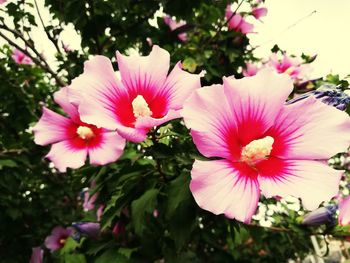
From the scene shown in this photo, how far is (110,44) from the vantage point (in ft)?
7.05

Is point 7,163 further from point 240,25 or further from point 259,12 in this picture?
point 259,12

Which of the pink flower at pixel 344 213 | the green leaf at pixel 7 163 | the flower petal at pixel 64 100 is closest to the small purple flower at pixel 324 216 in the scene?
the pink flower at pixel 344 213

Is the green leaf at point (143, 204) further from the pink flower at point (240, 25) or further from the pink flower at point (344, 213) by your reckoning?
the pink flower at point (240, 25)

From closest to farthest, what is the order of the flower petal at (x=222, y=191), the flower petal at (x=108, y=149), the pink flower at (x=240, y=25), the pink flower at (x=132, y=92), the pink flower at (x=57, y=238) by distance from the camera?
the flower petal at (x=222, y=191) → the pink flower at (x=132, y=92) → the flower petal at (x=108, y=149) → the pink flower at (x=240, y=25) → the pink flower at (x=57, y=238)

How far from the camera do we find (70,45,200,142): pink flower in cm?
72

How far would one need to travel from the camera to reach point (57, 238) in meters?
2.68

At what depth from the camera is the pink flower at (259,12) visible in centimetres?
244

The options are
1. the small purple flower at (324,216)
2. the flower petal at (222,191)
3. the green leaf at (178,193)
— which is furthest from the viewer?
→ the small purple flower at (324,216)

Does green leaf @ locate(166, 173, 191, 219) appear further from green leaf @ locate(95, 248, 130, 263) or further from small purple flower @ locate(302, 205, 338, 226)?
small purple flower @ locate(302, 205, 338, 226)

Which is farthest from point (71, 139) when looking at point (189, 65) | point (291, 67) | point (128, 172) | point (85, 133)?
point (291, 67)

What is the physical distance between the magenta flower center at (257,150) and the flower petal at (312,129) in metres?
0.05

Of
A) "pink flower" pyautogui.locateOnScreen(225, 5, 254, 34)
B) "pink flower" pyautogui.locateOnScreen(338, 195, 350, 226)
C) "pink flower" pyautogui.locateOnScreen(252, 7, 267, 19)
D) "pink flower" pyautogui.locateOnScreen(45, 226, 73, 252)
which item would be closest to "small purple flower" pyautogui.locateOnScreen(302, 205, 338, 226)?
"pink flower" pyautogui.locateOnScreen(338, 195, 350, 226)

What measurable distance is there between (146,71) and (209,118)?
10.2 inches

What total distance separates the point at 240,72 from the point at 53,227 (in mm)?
2040
